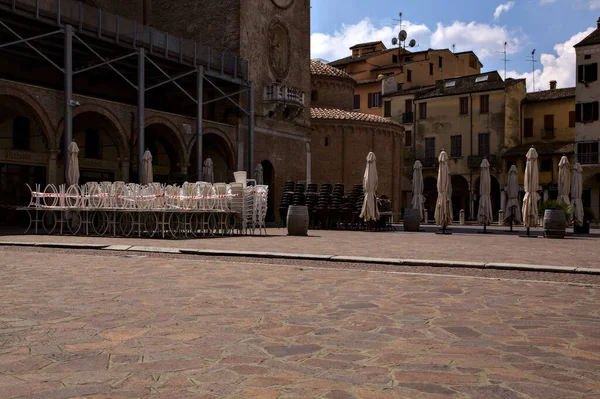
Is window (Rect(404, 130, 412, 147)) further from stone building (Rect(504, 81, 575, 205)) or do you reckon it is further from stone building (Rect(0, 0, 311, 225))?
stone building (Rect(0, 0, 311, 225))

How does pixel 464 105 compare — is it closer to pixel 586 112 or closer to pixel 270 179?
pixel 586 112

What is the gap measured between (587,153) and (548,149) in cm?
362

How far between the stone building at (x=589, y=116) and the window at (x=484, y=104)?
6972 millimetres

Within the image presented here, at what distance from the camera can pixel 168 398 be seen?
117 inches

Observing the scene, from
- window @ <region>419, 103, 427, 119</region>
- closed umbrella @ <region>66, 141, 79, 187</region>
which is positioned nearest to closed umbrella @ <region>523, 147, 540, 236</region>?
closed umbrella @ <region>66, 141, 79, 187</region>

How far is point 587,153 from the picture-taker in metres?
41.7

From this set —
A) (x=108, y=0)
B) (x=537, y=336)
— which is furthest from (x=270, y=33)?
(x=537, y=336)

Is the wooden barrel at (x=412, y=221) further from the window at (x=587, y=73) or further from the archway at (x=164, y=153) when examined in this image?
the window at (x=587, y=73)

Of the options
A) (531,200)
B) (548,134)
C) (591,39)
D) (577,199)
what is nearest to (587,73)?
(591,39)

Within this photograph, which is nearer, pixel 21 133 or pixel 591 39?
pixel 21 133

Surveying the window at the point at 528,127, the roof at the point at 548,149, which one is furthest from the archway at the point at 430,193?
the window at the point at 528,127

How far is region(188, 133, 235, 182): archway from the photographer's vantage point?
105ft

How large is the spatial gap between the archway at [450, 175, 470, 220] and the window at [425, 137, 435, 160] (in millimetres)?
2411

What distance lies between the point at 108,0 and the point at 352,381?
3065 cm
